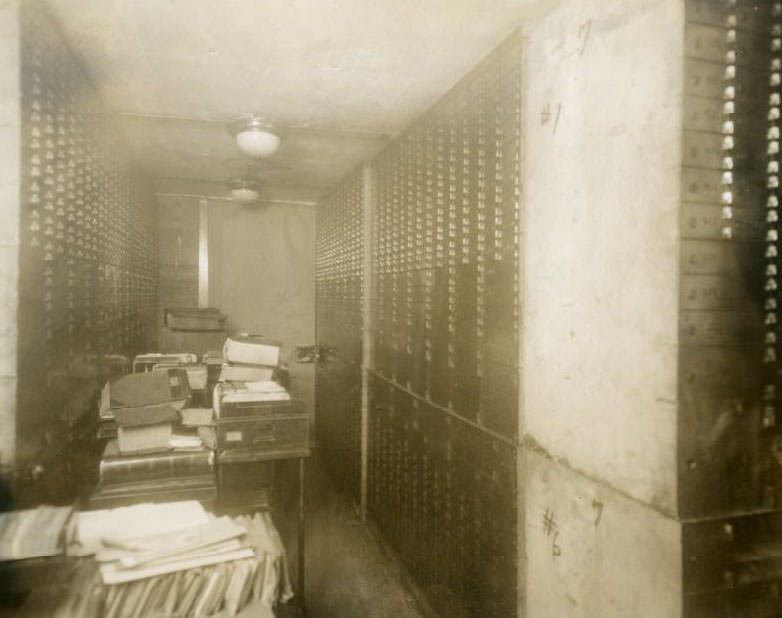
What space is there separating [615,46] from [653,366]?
0.95 metres

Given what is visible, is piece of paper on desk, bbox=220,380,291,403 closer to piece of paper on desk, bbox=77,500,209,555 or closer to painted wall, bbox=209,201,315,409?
piece of paper on desk, bbox=77,500,209,555

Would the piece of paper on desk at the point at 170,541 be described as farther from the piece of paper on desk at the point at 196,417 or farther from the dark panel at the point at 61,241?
the piece of paper on desk at the point at 196,417

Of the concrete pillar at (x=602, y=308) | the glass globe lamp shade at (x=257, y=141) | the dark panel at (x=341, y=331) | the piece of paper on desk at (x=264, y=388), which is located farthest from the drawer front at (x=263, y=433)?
the glass globe lamp shade at (x=257, y=141)

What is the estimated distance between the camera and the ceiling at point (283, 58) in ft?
7.37

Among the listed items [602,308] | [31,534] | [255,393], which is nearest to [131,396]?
[255,393]

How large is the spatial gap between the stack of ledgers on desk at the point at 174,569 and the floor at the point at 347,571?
1.50 meters

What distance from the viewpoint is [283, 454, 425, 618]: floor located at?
132 inches

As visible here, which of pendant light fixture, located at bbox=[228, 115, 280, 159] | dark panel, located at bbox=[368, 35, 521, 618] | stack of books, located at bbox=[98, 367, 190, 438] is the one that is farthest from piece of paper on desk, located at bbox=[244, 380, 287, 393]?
pendant light fixture, located at bbox=[228, 115, 280, 159]

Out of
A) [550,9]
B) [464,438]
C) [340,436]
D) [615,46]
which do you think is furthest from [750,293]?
[340,436]

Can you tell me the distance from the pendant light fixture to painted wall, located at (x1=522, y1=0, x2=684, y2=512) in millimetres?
1817

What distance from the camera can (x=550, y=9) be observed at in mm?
2096

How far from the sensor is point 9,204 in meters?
2.01

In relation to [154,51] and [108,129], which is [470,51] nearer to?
[154,51]

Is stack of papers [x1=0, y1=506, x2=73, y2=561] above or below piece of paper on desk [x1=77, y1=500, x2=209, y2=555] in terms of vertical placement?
above
